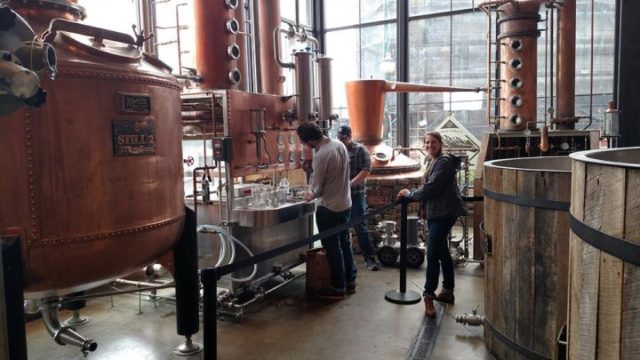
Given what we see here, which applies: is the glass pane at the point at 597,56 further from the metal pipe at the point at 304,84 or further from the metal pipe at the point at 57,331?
the metal pipe at the point at 57,331

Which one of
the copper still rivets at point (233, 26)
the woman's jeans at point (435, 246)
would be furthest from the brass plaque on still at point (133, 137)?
the woman's jeans at point (435, 246)

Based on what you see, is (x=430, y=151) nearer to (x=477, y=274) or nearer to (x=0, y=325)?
(x=477, y=274)

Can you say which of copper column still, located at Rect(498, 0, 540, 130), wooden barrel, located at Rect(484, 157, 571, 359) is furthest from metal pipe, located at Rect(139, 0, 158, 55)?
copper column still, located at Rect(498, 0, 540, 130)

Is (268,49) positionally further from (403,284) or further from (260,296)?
(403,284)

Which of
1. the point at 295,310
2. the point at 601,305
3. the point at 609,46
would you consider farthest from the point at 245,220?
the point at 609,46

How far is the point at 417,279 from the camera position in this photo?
16.4 ft

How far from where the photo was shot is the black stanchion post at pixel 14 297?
194cm

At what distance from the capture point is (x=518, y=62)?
5609mm

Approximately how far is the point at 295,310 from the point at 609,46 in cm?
639

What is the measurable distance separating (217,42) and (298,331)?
256 centimetres

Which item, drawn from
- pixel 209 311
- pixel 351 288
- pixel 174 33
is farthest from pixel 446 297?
pixel 174 33

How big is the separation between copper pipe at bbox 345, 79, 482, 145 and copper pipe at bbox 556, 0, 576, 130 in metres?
1.10

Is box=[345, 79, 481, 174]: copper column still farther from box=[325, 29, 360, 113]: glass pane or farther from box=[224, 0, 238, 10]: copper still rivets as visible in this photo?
box=[325, 29, 360, 113]: glass pane

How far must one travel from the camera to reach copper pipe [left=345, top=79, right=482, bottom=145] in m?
6.58
